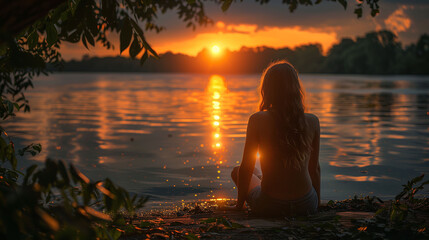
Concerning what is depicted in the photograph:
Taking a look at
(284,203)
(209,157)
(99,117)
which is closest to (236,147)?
(209,157)

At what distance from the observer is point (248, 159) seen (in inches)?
185

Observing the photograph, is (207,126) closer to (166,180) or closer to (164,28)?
(164,28)

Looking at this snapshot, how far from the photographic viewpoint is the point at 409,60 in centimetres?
14062

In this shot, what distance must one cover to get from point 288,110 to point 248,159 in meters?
0.73

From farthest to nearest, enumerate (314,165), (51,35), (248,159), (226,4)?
(314,165), (248,159), (226,4), (51,35)

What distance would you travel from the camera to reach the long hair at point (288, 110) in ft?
14.2

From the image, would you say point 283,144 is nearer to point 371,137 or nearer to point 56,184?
Answer: point 56,184

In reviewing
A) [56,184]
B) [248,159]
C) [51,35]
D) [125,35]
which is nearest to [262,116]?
[248,159]

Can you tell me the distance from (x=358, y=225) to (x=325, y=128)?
13.7 metres

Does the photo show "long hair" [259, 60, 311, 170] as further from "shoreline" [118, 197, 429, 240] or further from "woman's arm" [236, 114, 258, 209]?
"shoreline" [118, 197, 429, 240]

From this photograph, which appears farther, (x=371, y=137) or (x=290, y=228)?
(x=371, y=137)

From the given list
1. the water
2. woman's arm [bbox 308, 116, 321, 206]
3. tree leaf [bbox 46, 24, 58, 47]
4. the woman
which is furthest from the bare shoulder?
the water

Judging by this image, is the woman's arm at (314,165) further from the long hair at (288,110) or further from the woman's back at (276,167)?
the long hair at (288,110)

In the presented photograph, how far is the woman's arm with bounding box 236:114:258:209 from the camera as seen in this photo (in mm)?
4586
